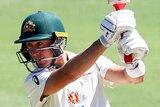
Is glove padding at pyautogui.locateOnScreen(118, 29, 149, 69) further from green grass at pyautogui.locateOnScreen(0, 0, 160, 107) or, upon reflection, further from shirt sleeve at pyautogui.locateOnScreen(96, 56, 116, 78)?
green grass at pyautogui.locateOnScreen(0, 0, 160, 107)

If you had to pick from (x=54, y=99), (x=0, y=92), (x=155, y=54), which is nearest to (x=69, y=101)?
(x=54, y=99)

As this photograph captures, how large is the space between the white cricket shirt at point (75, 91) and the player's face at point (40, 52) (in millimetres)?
68

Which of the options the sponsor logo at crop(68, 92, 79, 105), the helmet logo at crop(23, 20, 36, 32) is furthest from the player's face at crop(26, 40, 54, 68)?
the sponsor logo at crop(68, 92, 79, 105)

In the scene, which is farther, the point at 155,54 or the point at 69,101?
the point at 155,54

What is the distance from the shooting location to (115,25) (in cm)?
514

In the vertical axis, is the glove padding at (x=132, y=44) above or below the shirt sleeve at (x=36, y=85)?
above

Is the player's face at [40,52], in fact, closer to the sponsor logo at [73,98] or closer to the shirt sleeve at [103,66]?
the sponsor logo at [73,98]

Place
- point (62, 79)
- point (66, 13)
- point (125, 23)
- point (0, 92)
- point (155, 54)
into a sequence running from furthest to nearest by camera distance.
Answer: point (66, 13) < point (155, 54) < point (0, 92) < point (62, 79) < point (125, 23)

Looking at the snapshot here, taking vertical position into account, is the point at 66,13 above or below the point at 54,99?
below

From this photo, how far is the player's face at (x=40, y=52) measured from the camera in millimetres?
5742

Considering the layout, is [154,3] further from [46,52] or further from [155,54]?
[46,52]

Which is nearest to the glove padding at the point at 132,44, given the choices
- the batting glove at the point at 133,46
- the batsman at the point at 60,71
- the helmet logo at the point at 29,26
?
the batting glove at the point at 133,46

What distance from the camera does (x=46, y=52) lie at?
18.9ft

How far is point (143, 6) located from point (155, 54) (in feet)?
9.70
